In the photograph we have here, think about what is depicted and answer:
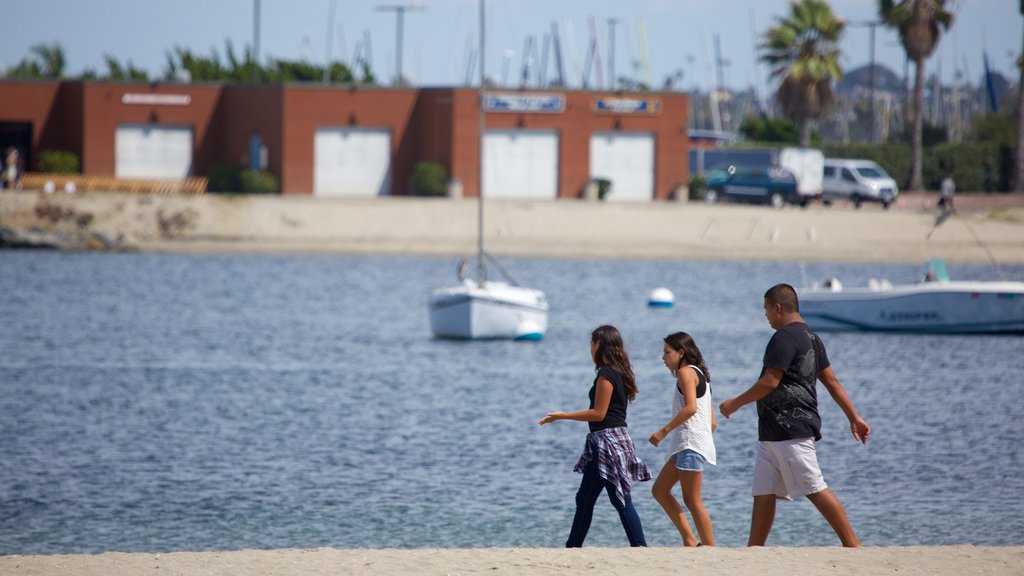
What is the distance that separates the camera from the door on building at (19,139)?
65.4 metres

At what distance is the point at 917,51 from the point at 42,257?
141 ft

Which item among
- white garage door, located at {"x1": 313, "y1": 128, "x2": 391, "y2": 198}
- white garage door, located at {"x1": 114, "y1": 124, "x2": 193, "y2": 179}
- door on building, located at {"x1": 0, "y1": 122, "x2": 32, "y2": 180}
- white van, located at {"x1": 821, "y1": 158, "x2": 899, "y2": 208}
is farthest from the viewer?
door on building, located at {"x1": 0, "y1": 122, "x2": 32, "y2": 180}

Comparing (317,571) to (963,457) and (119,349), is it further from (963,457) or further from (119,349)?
(119,349)

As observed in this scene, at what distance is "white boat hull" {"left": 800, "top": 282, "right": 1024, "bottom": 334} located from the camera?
36062 mm

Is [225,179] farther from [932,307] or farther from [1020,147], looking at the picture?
[1020,147]

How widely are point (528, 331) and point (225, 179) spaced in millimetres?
31343

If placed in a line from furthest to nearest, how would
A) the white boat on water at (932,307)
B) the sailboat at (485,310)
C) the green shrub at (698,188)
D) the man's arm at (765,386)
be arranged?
the green shrub at (698,188)
the white boat on water at (932,307)
the sailboat at (485,310)
the man's arm at (765,386)

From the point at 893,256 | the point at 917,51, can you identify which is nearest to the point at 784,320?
the point at 893,256

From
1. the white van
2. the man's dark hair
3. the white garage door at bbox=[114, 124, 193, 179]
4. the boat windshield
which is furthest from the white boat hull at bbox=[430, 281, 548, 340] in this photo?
the white van

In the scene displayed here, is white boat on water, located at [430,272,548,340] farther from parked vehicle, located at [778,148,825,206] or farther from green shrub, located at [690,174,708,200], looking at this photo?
green shrub, located at [690,174,708,200]

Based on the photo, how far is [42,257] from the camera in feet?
202

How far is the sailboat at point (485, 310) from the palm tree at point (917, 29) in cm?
4080

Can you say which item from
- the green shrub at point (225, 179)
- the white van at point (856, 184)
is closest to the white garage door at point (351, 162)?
the green shrub at point (225, 179)

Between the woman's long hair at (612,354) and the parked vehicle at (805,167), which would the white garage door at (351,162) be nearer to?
the parked vehicle at (805,167)
